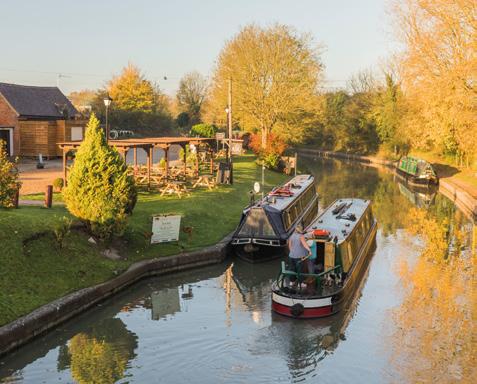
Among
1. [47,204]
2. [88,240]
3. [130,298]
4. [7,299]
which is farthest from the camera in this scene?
[47,204]

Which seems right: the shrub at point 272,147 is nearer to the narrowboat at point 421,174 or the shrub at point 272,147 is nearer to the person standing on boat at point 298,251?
the narrowboat at point 421,174

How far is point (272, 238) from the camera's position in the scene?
19.7m

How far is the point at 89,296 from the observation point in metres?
14.9

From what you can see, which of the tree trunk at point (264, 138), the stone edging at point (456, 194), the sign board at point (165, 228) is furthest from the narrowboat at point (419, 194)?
the sign board at point (165, 228)

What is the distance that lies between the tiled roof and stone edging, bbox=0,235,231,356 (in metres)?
24.0

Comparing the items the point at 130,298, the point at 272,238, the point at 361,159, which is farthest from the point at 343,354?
the point at 361,159

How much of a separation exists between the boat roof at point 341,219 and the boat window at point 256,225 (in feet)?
5.55

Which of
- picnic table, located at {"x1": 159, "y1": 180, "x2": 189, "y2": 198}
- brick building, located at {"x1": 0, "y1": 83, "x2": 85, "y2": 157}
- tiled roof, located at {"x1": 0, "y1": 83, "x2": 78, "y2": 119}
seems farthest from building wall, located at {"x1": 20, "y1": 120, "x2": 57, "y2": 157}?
picnic table, located at {"x1": 159, "y1": 180, "x2": 189, "y2": 198}

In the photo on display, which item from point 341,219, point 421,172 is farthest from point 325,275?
point 421,172

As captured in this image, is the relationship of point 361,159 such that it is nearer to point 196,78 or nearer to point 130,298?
point 196,78

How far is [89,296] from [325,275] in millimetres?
6284

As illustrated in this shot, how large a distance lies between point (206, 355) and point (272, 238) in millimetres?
8038

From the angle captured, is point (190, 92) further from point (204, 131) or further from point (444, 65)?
point (444, 65)

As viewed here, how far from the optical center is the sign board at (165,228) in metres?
19.0
